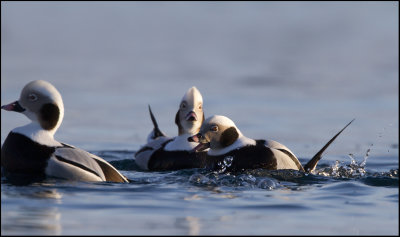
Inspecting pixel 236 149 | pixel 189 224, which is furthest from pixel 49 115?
pixel 189 224

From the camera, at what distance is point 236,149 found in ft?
38.8

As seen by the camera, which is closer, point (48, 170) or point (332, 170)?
point (48, 170)

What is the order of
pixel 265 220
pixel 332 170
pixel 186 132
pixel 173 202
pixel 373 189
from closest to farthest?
pixel 265 220
pixel 173 202
pixel 373 189
pixel 332 170
pixel 186 132

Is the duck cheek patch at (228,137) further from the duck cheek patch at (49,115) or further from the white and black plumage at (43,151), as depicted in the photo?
the duck cheek patch at (49,115)

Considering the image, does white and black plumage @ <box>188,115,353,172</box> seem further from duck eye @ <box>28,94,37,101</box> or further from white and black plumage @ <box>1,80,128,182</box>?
duck eye @ <box>28,94,37,101</box>

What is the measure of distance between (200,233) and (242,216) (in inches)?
37.5

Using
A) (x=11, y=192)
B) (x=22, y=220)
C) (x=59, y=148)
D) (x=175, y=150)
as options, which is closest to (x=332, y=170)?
(x=175, y=150)

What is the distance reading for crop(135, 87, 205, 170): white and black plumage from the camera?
1299 centimetres

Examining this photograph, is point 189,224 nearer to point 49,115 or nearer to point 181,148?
point 49,115

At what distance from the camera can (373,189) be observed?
10.4m

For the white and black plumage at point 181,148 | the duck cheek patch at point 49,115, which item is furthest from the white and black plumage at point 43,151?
the white and black plumage at point 181,148

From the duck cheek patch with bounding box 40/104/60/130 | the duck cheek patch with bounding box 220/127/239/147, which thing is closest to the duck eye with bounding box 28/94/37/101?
the duck cheek patch with bounding box 40/104/60/130

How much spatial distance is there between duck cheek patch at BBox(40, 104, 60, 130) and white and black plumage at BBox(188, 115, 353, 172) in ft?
7.89

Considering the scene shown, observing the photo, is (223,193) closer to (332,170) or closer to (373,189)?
(373,189)
